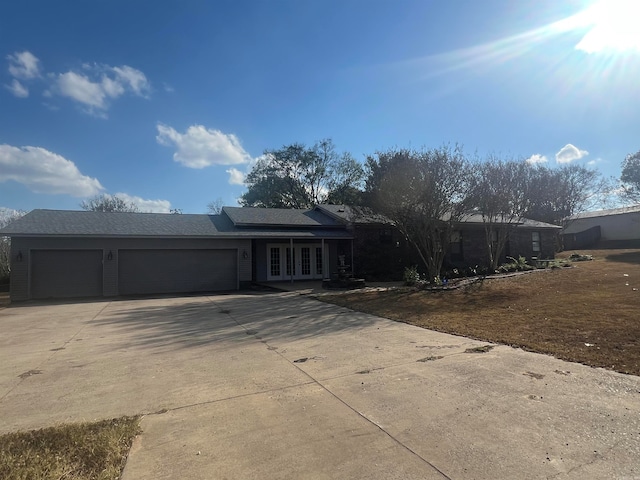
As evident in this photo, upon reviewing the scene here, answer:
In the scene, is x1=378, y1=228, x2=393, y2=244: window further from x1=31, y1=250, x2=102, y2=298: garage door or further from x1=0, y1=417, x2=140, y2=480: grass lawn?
x1=0, y1=417, x2=140, y2=480: grass lawn

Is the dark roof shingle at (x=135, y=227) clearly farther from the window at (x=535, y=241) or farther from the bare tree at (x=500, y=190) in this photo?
A: the window at (x=535, y=241)

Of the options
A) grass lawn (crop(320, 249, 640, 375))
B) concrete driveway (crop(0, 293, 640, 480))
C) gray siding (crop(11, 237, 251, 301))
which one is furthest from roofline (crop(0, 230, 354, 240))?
concrete driveway (crop(0, 293, 640, 480))

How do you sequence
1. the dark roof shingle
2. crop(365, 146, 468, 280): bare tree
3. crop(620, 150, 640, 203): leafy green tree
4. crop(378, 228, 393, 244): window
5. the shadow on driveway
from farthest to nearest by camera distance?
crop(620, 150, 640, 203): leafy green tree
crop(378, 228, 393, 244): window
the dark roof shingle
crop(365, 146, 468, 280): bare tree
the shadow on driveway

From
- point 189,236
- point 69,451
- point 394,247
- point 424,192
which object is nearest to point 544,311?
point 424,192

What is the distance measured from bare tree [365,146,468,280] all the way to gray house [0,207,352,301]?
544 cm

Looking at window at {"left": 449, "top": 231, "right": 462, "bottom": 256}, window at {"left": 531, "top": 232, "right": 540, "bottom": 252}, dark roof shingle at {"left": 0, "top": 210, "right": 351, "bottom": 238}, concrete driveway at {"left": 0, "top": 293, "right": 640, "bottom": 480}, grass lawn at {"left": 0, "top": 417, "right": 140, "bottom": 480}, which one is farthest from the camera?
window at {"left": 531, "top": 232, "right": 540, "bottom": 252}

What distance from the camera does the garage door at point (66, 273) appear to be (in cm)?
1602

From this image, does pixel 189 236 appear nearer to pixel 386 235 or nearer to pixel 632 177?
pixel 386 235

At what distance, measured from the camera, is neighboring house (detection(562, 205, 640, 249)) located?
37656 mm

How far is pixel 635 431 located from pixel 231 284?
17012mm

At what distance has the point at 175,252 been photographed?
18047 mm

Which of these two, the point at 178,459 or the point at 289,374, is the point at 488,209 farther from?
the point at 178,459

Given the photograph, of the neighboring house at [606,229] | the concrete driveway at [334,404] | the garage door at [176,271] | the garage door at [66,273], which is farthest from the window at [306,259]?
the neighboring house at [606,229]

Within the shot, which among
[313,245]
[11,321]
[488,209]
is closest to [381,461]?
[11,321]
